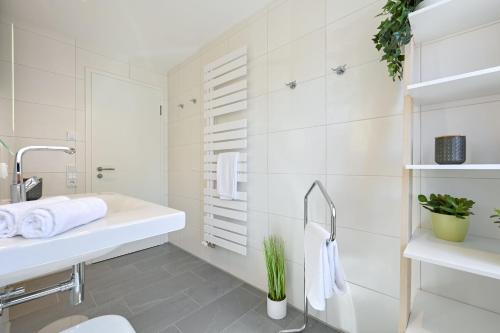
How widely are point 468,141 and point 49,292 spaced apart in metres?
1.84

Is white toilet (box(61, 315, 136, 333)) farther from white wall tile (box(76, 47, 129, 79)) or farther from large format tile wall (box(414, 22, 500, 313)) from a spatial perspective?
white wall tile (box(76, 47, 129, 79))

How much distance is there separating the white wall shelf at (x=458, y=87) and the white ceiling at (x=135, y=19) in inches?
55.4

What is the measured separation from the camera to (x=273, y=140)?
1.75m

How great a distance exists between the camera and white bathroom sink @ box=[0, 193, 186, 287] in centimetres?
47

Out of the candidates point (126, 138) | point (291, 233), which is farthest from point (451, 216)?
point (126, 138)

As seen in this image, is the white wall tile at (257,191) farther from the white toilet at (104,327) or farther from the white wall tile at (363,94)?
the white toilet at (104,327)

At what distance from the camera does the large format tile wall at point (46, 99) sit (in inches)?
76.2

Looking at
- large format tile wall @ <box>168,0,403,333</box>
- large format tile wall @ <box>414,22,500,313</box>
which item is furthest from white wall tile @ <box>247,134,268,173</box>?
large format tile wall @ <box>414,22,500,313</box>

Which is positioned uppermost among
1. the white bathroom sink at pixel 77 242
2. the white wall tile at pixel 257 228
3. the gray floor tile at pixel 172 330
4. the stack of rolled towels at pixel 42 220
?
the stack of rolled towels at pixel 42 220

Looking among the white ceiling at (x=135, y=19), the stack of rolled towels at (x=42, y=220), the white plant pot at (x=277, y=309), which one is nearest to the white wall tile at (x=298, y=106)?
the white ceiling at (x=135, y=19)

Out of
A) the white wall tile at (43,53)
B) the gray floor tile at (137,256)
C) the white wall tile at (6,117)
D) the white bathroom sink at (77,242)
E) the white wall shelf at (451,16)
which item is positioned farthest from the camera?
the gray floor tile at (137,256)

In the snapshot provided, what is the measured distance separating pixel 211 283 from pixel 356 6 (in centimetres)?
229

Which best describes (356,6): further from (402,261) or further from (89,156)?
(89,156)

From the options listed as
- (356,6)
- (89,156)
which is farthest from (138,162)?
(356,6)
